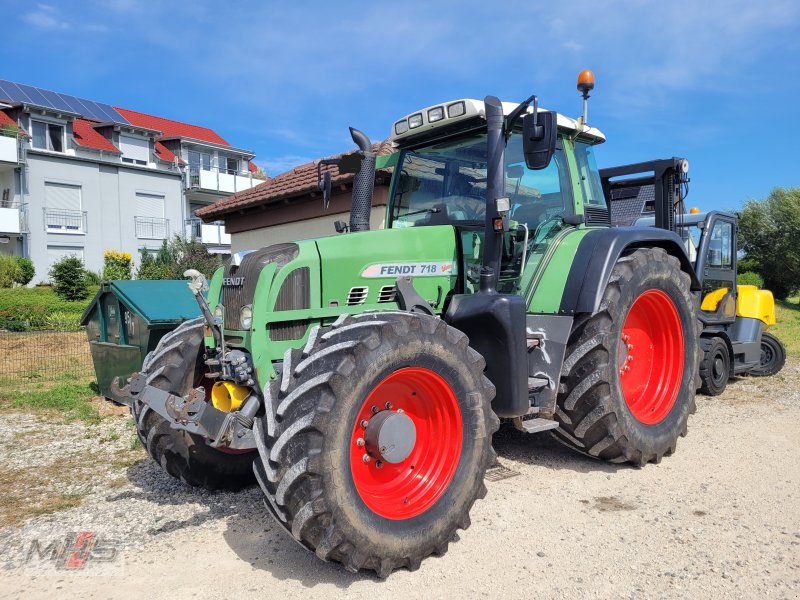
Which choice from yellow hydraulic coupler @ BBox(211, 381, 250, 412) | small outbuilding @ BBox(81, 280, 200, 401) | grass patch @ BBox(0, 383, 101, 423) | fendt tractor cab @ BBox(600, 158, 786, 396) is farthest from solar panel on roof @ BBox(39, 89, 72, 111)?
yellow hydraulic coupler @ BBox(211, 381, 250, 412)

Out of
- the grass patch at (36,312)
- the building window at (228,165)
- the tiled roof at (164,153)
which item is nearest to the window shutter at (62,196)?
the tiled roof at (164,153)

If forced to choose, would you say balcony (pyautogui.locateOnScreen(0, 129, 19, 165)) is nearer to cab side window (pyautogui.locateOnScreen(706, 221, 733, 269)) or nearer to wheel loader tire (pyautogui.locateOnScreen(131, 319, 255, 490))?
wheel loader tire (pyautogui.locateOnScreen(131, 319, 255, 490))

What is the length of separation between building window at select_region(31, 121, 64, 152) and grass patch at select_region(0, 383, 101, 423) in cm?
2197

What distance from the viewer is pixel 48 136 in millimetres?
27734

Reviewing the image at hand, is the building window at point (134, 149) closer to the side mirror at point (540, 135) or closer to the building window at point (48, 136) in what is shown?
the building window at point (48, 136)

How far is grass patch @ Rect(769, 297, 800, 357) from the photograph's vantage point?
12086 millimetres

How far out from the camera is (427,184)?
5.12 metres

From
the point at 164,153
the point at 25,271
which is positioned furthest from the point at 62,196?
the point at 164,153

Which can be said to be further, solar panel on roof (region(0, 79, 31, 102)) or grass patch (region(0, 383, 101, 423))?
solar panel on roof (region(0, 79, 31, 102))

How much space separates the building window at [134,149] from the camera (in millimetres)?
30672

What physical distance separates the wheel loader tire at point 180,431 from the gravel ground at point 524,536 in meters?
0.21

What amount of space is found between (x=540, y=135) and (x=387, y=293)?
1.33 meters

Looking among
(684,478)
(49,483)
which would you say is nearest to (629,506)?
(684,478)

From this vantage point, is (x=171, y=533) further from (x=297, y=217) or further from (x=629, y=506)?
(x=297, y=217)
